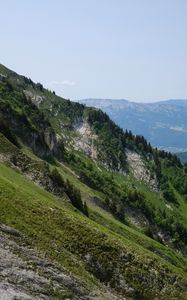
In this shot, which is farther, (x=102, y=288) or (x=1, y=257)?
(x=102, y=288)

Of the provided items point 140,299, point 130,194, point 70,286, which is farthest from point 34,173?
point 130,194

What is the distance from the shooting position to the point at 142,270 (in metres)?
51.6

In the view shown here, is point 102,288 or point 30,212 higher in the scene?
point 30,212

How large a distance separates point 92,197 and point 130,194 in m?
57.7

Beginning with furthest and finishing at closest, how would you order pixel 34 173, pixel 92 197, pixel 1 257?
1. pixel 92 197
2. pixel 34 173
3. pixel 1 257

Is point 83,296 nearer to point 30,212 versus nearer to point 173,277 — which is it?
point 30,212

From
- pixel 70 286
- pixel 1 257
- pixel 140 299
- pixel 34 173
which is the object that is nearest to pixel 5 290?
pixel 1 257

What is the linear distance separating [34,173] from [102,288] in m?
36.2

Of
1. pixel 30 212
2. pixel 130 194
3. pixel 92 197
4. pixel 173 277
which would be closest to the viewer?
pixel 30 212

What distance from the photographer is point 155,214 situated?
162 metres

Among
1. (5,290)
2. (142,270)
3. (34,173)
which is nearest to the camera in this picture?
(5,290)

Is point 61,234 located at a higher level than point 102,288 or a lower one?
higher

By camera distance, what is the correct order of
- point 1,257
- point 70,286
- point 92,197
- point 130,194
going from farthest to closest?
point 130,194, point 92,197, point 70,286, point 1,257

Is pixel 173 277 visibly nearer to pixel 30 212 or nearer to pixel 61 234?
pixel 61 234
